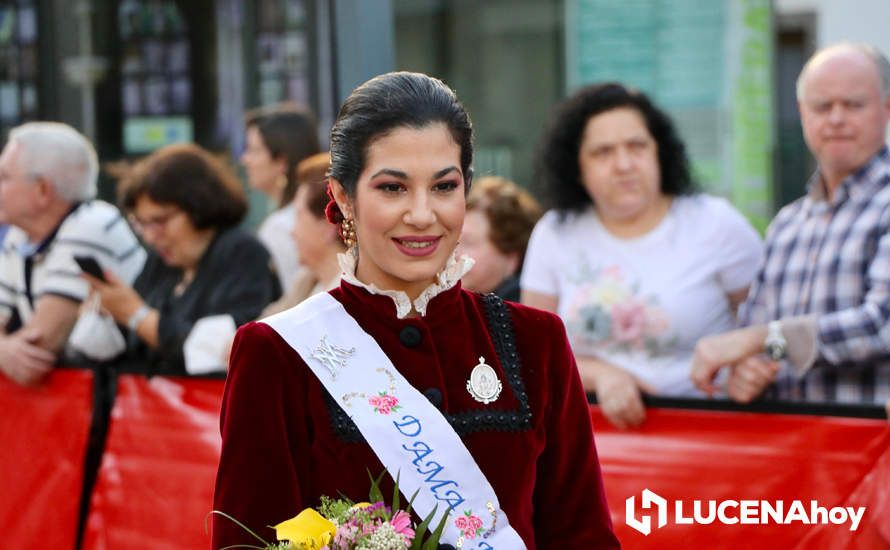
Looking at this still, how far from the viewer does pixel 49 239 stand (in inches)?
237

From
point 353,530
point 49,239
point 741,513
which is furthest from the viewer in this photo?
point 49,239

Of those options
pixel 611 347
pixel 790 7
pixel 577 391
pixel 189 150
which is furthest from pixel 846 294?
pixel 790 7

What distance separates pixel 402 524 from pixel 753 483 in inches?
82.6

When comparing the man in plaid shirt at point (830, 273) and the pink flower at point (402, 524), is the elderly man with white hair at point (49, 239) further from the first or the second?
the pink flower at point (402, 524)

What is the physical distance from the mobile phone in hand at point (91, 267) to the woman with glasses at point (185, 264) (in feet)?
0.07

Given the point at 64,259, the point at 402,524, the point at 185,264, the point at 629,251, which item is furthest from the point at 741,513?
the point at 64,259

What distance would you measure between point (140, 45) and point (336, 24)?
4.19 meters

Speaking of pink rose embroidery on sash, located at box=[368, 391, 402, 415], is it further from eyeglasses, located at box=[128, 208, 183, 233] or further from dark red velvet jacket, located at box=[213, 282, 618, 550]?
eyeglasses, located at box=[128, 208, 183, 233]

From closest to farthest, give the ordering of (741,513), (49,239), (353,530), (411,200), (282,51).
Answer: (353,530) < (411,200) < (741,513) < (49,239) < (282,51)

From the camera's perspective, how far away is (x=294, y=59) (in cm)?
989

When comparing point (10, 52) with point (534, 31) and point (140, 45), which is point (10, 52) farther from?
point (534, 31)

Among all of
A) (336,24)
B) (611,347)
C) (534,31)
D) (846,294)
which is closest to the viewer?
(846,294)

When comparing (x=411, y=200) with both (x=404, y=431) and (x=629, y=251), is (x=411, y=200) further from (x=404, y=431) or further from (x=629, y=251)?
(x=629, y=251)

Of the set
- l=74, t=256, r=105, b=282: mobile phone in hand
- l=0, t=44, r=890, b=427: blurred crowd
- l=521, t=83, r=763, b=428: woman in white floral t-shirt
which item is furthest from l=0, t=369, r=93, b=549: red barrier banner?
l=521, t=83, r=763, b=428: woman in white floral t-shirt
